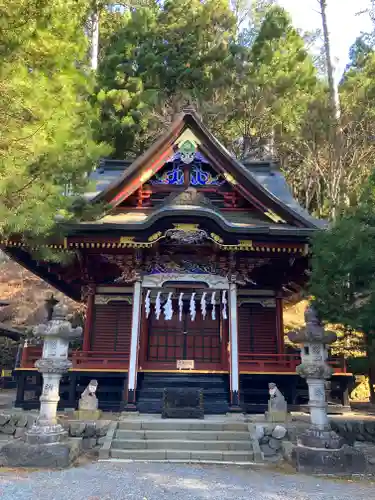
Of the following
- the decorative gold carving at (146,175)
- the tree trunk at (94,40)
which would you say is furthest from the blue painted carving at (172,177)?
the tree trunk at (94,40)

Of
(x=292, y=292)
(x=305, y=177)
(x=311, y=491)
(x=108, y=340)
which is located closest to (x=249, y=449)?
(x=311, y=491)

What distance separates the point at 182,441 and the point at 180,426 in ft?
1.82

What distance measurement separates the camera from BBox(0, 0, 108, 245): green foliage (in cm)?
579

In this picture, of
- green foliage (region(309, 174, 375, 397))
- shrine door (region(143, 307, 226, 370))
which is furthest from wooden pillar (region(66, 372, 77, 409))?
green foliage (region(309, 174, 375, 397))

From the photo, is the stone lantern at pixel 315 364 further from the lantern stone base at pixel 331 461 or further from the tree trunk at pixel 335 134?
the tree trunk at pixel 335 134

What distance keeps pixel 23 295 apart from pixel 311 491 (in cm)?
2513

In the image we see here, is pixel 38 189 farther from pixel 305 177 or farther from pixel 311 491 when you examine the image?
pixel 305 177

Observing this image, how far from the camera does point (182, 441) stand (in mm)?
7965

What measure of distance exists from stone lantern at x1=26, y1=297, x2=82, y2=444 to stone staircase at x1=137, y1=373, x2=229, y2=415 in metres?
2.80

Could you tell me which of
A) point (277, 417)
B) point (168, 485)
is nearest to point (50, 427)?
point (168, 485)

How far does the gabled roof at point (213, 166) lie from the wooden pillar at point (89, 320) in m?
2.66

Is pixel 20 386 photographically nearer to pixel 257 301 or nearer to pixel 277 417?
pixel 277 417

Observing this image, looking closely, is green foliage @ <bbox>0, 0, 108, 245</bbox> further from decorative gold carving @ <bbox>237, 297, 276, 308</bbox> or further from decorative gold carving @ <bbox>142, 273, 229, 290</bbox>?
decorative gold carving @ <bbox>237, 297, 276, 308</bbox>

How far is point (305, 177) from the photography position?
75.7ft
